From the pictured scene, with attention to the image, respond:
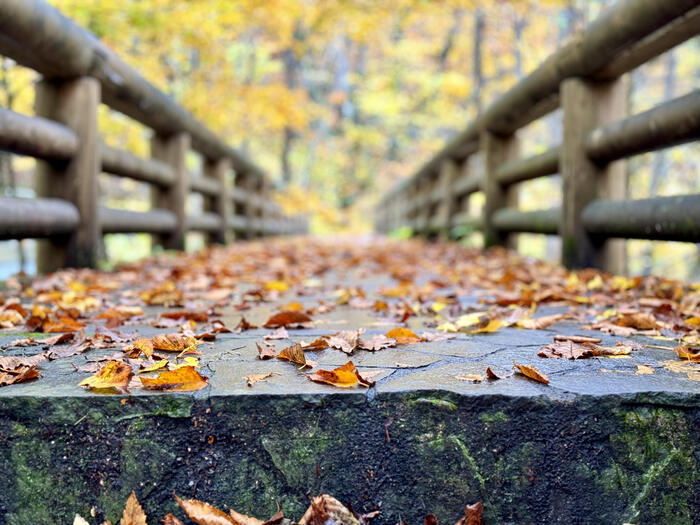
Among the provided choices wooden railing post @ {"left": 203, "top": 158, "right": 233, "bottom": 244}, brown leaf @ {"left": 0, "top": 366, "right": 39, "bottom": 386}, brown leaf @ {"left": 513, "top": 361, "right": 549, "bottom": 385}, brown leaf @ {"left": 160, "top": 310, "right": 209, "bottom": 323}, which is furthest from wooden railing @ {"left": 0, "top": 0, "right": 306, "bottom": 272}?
brown leaf @ {"left": 513, "top": 361, "right": 549, "bottom": 385}

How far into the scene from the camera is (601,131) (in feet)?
9.98

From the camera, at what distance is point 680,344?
1524 millimetres

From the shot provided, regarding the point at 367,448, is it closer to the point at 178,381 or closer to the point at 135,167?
the point at 178,381

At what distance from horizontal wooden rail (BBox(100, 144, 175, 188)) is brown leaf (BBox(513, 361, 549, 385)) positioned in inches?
127

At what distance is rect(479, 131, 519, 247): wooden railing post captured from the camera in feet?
17.1

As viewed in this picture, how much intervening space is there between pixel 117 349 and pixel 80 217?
2165 mm

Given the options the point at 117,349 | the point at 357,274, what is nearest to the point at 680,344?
the point at 117,349

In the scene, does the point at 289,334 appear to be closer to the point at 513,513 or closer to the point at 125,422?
the point at 125,422

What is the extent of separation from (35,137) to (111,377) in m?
2.13

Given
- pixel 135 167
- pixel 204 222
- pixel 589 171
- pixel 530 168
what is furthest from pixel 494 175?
pixel 204 222

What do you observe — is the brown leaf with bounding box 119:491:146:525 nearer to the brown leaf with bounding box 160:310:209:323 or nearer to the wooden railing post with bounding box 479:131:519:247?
the brown leaf with bounding box 160:310:209:323

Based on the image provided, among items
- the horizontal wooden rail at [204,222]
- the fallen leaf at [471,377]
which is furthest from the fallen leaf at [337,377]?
the horizontal wooden rail at [204,222]

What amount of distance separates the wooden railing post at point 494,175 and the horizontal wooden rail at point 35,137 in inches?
139

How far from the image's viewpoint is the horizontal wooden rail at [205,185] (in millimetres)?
6085
